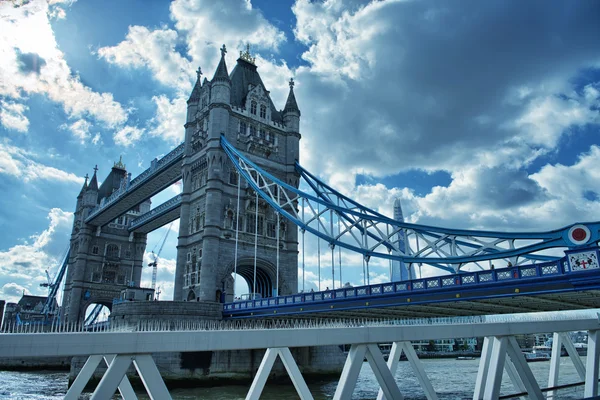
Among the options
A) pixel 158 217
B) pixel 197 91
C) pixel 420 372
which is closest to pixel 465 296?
pixel 420 372

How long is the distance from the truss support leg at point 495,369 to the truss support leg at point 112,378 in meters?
7.23

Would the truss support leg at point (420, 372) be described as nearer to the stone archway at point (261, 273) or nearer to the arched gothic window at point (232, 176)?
the stone archway at point (261, 273)

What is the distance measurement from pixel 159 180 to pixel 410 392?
41483 mm

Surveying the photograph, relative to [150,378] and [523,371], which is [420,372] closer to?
[523,371]

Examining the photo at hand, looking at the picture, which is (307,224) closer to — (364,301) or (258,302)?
→ (258,302)

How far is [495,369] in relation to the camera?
9812 mm

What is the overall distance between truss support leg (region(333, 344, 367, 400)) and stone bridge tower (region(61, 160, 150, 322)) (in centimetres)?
6478

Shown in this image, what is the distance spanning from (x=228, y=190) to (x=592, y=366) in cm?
3719

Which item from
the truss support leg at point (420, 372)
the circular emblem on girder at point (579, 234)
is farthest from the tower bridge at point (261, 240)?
the truss support leg at point (420, 372)

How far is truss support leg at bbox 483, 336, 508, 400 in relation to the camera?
9.66 meters

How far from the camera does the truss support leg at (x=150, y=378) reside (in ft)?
22.3

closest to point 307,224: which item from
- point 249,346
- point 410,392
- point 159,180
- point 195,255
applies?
point 195,255

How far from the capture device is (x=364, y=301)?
27.8 m

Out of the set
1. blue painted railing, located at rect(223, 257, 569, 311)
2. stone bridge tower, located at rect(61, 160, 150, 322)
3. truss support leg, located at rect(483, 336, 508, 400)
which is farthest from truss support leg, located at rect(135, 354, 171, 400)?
stone bridge tower, located at rect(61, 160, 150, 322)
